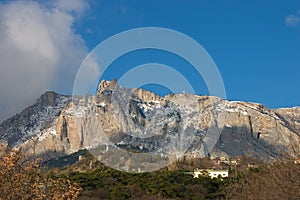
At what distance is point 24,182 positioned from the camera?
1803cm

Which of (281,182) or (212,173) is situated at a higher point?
(212,173)

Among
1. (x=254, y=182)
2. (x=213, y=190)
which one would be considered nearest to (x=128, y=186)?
(x=213, y=190)

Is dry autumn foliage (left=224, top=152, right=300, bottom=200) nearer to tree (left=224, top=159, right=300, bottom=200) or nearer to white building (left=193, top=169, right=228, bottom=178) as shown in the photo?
tree (left=224, top=159, right=300, bottom=200)

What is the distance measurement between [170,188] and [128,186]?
4.93 metres

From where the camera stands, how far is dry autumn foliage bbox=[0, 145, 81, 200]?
17641 millimetres

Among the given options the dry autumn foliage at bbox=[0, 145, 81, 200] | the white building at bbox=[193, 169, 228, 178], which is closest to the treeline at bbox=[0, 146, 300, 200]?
the dry autumn foliage at bbox=[0, 145, 81, 200]

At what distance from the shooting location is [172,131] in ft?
499

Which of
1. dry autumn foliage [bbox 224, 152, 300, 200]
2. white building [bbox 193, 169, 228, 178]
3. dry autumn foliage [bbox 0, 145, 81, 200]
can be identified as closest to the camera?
dry autumn foliage [bbox 0, 145, 81, 200]

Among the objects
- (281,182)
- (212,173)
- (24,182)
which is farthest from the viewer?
(212,173)

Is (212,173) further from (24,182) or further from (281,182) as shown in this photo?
(24,182)

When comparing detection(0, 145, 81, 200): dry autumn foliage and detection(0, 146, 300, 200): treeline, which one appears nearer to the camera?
detection(0, 145, 81, 200): dry autumn foliage

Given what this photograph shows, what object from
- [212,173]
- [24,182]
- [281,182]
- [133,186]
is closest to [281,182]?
[281,182]

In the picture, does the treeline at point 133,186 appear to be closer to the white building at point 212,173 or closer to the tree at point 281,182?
the tree at point 281,182

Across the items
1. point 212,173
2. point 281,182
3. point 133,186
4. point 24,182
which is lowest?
point 24,182
